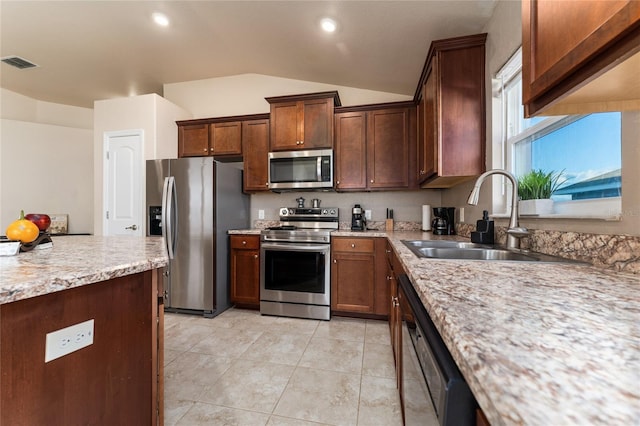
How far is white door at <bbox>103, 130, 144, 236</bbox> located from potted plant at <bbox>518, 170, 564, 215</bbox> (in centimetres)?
356

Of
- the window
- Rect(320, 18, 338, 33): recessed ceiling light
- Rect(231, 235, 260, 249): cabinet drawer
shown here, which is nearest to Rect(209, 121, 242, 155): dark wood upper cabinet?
Rect(231, 235, 260, 249): cabinet drawer

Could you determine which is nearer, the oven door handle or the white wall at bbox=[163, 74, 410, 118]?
the oven door handle

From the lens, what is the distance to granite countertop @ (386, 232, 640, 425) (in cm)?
26

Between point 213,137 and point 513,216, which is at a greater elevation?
point 213,137

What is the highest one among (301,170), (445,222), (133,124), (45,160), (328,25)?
(328,25)

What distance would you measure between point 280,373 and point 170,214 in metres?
1.91

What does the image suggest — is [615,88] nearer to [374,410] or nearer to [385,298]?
[374,410]

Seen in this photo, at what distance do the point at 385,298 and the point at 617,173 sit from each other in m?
1.90

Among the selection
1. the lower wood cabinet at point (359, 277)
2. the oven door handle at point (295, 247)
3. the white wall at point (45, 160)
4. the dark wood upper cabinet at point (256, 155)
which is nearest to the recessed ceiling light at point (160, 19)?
the dark wood upper cabinet at point (256, 155)

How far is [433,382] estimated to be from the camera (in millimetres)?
539

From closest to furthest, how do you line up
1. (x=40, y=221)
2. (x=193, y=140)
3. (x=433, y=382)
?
(x=433, y=382) < (x=40, y=221) < (x=193, y=140)

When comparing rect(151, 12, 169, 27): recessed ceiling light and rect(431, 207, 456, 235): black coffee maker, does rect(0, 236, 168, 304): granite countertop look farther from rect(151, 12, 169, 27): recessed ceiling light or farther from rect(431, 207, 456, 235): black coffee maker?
rect(151, 12, 169, 27): recessed ceiling light

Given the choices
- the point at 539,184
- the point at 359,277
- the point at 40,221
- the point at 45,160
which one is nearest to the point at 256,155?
the point at 359,277

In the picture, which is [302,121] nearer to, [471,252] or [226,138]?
[226,138]
